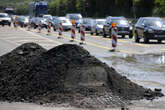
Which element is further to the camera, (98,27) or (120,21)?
(98,27)

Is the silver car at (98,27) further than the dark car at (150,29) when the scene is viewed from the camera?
Yes

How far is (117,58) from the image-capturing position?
19.7m

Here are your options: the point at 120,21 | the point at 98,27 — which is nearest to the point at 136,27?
the point at 120,21

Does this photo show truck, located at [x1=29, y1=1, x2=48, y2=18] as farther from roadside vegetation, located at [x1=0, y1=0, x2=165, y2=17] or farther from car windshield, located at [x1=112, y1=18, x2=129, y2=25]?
car windshield, located at [x1=112, y1=18, x2=129, y2=25]

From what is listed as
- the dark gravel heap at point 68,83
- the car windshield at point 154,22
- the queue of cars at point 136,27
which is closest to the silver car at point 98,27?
the queue of cars at point 136,27

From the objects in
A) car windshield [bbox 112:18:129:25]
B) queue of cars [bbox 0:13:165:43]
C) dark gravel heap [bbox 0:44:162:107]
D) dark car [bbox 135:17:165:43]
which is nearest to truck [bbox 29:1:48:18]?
queue of cars [bbox 0:13:165:43]

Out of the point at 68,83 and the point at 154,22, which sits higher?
the point at 68,83

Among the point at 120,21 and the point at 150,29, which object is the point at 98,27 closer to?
the point at 120,21

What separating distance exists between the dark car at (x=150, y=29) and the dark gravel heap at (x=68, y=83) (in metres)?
20.2

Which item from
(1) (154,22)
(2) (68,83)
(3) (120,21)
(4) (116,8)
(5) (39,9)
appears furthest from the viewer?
(4) (116,8)

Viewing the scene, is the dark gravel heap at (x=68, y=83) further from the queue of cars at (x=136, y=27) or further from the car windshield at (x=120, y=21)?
the car windshield at (x=120, y=21)

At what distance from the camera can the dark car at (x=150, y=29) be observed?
30.5 meters

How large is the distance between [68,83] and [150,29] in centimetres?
2160

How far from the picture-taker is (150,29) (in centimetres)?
3066
